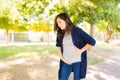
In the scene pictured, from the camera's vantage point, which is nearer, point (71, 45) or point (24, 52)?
point (71, 45)

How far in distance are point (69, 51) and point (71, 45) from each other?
11 centimetres

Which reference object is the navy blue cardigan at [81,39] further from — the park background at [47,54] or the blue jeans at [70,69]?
the park background at [47,54]

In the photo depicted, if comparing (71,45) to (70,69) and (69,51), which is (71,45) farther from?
(70,69)

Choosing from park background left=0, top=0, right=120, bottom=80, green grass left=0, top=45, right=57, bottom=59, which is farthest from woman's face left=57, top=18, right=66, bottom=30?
green grass left=0, top=45, right=57, bottom=59

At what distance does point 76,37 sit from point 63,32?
0.25 meters

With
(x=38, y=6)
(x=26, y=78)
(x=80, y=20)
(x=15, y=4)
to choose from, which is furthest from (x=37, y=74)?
(x=80, y=20)

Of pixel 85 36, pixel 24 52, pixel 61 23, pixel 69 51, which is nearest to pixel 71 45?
pixel 69 51

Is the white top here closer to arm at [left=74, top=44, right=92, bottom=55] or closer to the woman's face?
arm at [left=74, top=44, right=92, bottom=55]

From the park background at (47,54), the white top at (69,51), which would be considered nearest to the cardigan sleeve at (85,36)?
the white top at (69,51)

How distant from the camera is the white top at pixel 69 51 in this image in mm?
5336

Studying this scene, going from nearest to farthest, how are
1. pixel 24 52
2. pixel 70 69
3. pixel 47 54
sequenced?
1. pixel 70 69
2. pixel 47 54
3. pixel 24 52

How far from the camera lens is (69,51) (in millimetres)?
5359

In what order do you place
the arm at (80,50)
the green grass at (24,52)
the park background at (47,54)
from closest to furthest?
the arm at (80,50), the park background at (47,54), the green grass at (24,52)

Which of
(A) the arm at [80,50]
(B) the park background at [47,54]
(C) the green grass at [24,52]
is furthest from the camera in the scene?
(C) the green grass at [24,52]
